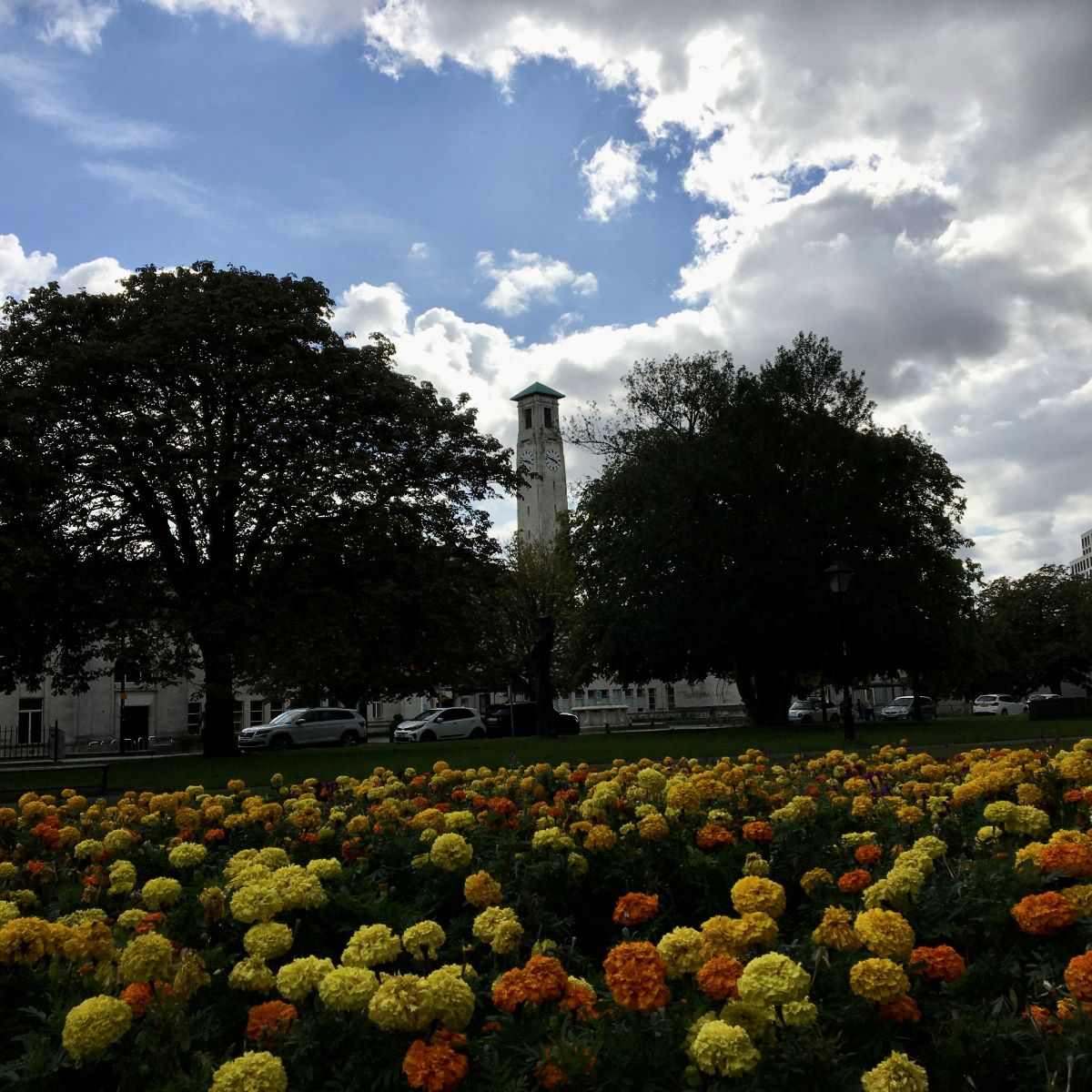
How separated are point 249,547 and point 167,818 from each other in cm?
2130

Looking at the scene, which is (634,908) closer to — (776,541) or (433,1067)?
(433,1067)

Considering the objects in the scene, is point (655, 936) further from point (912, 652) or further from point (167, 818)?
point (912, 652)

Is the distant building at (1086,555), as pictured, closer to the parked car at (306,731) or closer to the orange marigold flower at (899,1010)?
the parked car at (306,731)

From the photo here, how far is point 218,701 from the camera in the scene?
28.1m

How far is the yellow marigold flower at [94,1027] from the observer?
2.59 meters

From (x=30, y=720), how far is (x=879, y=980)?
188ft

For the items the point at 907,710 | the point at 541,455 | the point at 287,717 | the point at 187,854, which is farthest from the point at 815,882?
the point at 541,455

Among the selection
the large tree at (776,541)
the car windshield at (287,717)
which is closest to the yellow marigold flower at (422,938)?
the large tree at (776,541)

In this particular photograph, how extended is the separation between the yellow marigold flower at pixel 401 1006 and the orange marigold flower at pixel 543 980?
0.25 metres

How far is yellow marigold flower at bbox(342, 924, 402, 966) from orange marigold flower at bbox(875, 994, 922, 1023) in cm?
134

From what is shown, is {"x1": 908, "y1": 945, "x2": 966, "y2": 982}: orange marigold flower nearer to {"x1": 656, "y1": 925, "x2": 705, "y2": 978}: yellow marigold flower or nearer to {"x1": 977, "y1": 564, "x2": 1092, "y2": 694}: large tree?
{"x1": 656, "y1": 925, "x2": 705, "y2": 978}: yellow marigold flower

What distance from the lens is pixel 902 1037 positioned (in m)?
2.74

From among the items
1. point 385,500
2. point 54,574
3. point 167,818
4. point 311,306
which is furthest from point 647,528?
point 167,818

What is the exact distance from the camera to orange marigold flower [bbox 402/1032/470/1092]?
2.27m
